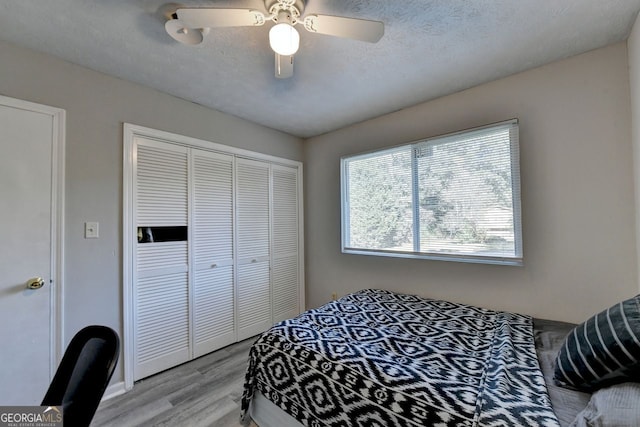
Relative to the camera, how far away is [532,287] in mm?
2037

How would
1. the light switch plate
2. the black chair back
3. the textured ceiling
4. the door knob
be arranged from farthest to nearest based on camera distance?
the light switch plate < the door knob < the textured ceiling < the black chair back

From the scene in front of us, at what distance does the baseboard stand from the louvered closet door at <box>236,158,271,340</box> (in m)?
1.09

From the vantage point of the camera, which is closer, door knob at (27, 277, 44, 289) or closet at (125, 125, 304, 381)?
door knob at (27, 277, 44, 289)

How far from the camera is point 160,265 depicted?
2324 mm

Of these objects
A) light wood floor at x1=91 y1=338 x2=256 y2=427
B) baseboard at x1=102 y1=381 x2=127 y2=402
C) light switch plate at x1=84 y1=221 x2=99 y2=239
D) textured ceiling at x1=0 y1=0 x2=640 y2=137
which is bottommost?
light wood floor at x1=91 y1=338 x2=256 y2=427

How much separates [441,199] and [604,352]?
157 cm

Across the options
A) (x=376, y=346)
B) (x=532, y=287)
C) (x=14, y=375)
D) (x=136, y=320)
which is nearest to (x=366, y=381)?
(x=376, y=346)

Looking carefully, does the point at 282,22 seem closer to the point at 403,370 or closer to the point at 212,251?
the point at 403,370

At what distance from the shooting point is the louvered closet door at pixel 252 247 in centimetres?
295

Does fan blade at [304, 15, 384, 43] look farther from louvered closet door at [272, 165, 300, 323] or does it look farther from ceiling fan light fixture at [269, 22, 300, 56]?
louvered closet door at [272, 165, 300, 323]

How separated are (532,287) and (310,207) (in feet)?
8.15

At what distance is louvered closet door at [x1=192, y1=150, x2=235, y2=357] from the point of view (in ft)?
8.44

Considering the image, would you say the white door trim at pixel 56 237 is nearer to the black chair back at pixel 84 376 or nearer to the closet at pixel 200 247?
the closet at pixel 200 247

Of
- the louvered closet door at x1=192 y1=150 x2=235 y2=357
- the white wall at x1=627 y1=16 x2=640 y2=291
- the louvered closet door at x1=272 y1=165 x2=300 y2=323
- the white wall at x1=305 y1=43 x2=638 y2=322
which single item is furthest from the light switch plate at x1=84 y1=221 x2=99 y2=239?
the white wall at x1=627 y1=16 x2=640 y2=291
